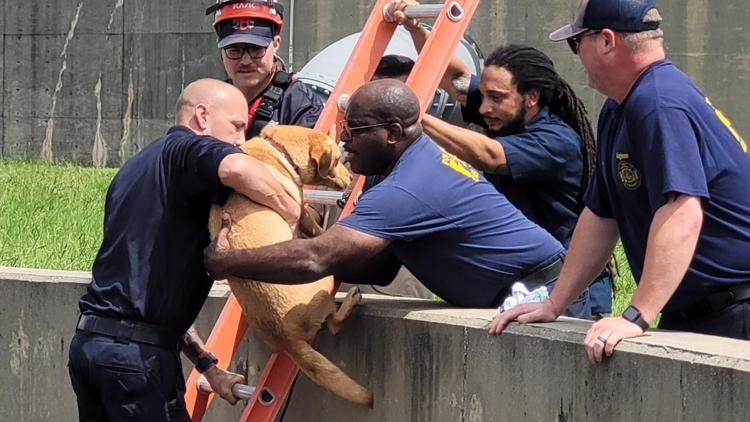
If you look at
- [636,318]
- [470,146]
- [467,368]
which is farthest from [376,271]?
[636,318]

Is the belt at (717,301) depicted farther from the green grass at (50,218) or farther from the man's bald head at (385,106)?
the green grass at (50,218)

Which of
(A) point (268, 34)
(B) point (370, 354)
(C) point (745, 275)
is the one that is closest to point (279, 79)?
(A) point (268, 34)

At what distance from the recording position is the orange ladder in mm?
5230

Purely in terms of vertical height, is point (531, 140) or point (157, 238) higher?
point (531, 140)

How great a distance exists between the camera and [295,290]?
491 centimetres

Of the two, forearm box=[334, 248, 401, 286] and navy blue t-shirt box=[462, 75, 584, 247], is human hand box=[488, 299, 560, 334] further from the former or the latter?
navy blue t-shirt box=[462, 75, 584, 247]

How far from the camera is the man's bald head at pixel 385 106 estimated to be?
4750mm

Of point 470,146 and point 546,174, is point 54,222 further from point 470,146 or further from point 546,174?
point 546,174

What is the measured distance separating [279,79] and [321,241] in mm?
Answer: 1769

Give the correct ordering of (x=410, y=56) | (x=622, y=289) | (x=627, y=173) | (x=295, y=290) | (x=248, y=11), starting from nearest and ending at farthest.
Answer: (x=627, y=173), (x=295, y=290), (x=248, y=11), (x=410, y=56), (x=622, y=289)

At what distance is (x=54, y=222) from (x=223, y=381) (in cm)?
522

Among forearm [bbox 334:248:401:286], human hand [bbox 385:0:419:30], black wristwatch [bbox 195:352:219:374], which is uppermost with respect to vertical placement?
human hand [bbox 385:0:419:30]

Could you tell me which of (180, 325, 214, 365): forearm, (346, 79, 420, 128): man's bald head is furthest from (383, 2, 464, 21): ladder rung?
(180, 325, 214, 365): forearm

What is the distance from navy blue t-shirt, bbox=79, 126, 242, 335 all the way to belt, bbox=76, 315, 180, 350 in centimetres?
2
